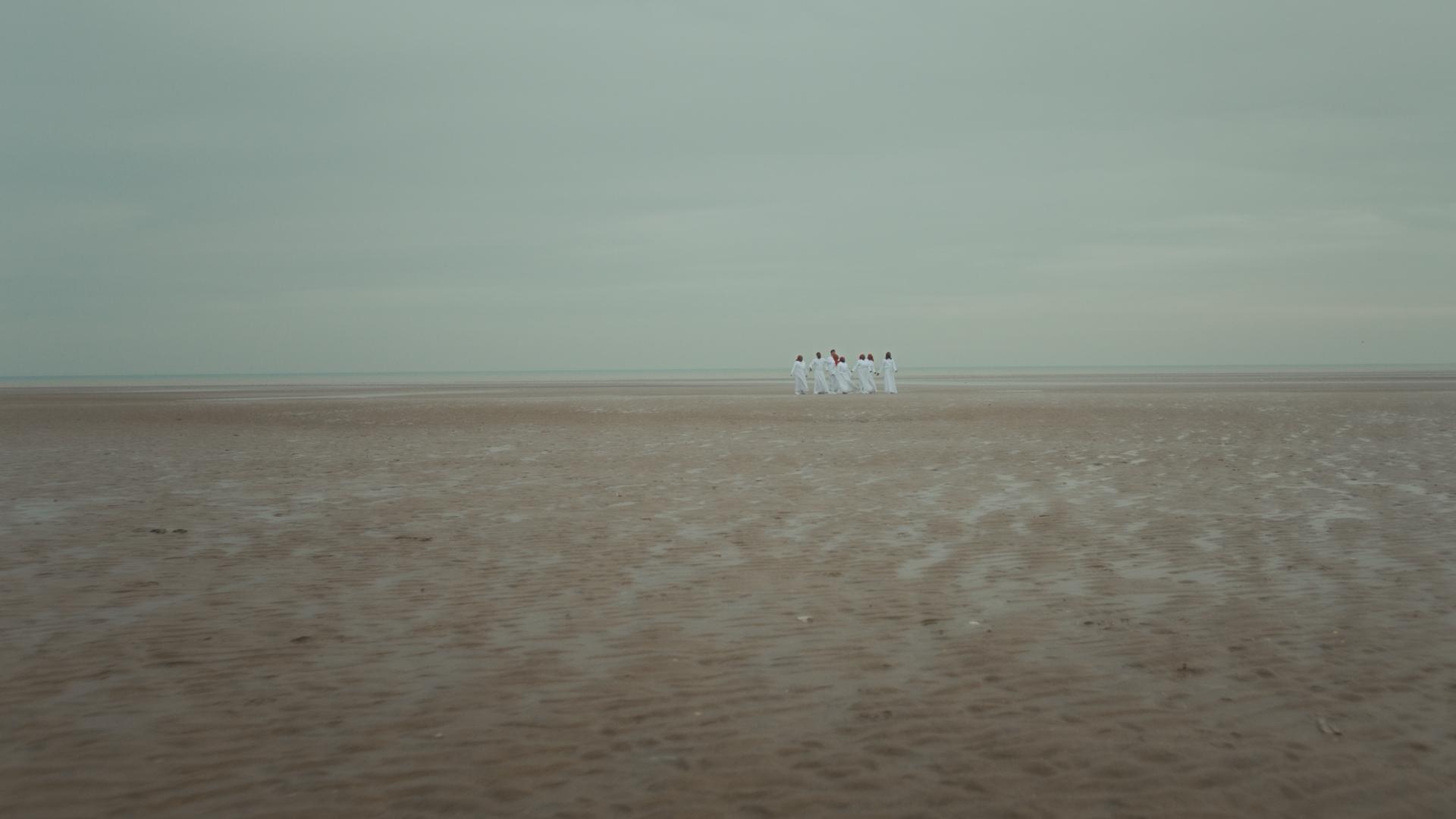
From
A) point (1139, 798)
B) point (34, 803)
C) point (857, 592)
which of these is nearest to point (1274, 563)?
point (857, 592)

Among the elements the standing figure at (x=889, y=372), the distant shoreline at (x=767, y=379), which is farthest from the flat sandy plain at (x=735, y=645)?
the distant shoreline at (x=767, y=379)

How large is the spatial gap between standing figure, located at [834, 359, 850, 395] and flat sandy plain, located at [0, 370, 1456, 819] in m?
33.5

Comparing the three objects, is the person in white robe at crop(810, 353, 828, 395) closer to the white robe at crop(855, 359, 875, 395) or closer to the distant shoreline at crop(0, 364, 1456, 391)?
the white robe at crop(855, 359, 875, 395)

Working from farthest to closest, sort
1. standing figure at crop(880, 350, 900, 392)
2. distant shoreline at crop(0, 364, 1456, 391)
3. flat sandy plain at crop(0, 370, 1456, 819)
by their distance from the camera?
distant shoreline at crop(0, 364, 1456, 391) < standing figure at crop(880, 350, 900, 392) < flat sandy plain at crop(0, 370, 1456, 819)

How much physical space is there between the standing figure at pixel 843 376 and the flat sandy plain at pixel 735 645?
33.5m

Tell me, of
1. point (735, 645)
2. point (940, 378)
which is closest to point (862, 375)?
point (940, 378)

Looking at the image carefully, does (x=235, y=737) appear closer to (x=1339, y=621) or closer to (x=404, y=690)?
(x=404, y=690)

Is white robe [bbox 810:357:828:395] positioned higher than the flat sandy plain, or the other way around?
white robe [bbox 810:357:828:395]

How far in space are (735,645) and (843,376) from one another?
42896mm

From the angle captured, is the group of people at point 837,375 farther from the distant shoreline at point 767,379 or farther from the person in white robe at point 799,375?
the distant shoreline at point 767,379

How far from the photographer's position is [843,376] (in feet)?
160

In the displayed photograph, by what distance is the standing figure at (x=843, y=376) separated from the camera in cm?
4847

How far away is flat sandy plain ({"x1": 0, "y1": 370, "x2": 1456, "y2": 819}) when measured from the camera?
164 inches

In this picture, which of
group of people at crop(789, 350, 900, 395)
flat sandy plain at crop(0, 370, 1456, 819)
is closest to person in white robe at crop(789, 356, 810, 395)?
group of people at crop(789, 350, 900, 395)
